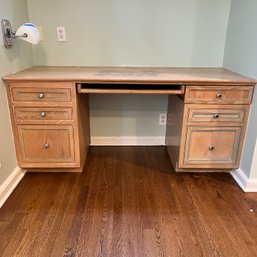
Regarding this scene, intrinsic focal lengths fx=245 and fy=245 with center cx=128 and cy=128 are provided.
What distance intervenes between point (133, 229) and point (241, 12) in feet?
6.08

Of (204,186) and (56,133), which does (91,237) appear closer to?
(56,133)

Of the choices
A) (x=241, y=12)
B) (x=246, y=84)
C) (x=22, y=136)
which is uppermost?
(x=241, y=12)

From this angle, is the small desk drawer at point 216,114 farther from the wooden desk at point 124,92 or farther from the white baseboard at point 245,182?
the white baseboard at point 245,182

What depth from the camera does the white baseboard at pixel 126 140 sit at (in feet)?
8.54

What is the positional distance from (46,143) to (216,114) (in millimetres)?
1344

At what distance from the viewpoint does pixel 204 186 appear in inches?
76.2

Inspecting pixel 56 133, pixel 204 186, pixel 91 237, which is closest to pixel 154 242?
pixel 91 237

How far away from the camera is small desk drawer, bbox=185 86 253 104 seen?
1.80 m

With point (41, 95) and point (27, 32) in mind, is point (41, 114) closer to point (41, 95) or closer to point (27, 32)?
point (41, 95)

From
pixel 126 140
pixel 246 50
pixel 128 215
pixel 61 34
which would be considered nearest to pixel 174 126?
pixel 126 140

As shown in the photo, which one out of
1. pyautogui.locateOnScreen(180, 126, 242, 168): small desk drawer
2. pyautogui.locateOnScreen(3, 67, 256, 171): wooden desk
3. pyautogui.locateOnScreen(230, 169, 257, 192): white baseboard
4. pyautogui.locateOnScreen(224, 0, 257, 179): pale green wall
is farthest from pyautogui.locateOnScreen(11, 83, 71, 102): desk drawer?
pyautogui.locateOnScreen(230, 169, 257, 192): white baseboard

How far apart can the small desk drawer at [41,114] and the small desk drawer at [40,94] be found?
0.07 m

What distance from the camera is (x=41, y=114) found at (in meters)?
1.86

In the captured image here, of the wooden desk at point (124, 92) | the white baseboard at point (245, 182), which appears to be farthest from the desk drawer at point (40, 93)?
the white baseboard at point (245, 182)
